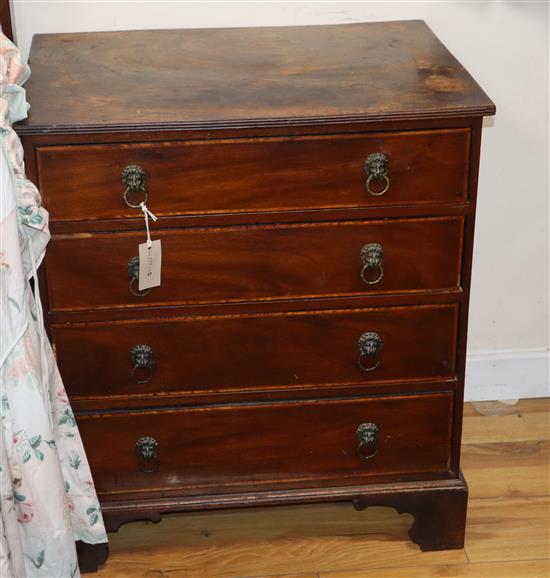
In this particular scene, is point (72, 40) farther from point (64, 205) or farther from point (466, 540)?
point (466, 540)

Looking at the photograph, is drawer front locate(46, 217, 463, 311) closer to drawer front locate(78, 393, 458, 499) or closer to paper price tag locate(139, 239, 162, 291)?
paper price tag locate(139, 239, 162, 291)

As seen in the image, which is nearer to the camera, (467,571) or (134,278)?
(134,278)

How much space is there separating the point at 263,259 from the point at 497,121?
2.47 ft

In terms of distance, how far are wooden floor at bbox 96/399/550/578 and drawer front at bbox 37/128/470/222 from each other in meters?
0.74

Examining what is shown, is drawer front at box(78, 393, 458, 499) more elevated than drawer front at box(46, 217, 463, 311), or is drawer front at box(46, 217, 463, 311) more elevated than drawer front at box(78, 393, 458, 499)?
drawer front at box(46, 217, 463, 311)

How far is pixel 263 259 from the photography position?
1800 mm

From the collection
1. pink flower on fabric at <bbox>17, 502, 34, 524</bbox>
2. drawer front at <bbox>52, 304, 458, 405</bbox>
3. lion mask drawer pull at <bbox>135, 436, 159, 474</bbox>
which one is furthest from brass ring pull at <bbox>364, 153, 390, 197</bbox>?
pink flower on fabric at <bbox>17, 502, 34, 524</bbox>

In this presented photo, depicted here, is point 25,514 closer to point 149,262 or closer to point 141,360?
point 141,360

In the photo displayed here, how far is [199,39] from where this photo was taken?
203cm

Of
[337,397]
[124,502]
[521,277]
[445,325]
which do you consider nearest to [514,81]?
[521,277]

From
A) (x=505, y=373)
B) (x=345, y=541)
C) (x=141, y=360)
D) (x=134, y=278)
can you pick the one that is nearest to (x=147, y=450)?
(x=141, y=360)

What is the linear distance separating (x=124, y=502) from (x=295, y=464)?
323mm

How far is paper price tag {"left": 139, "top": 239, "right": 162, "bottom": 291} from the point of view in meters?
1.75

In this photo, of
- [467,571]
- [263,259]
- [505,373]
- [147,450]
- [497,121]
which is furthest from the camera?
[505,373]
